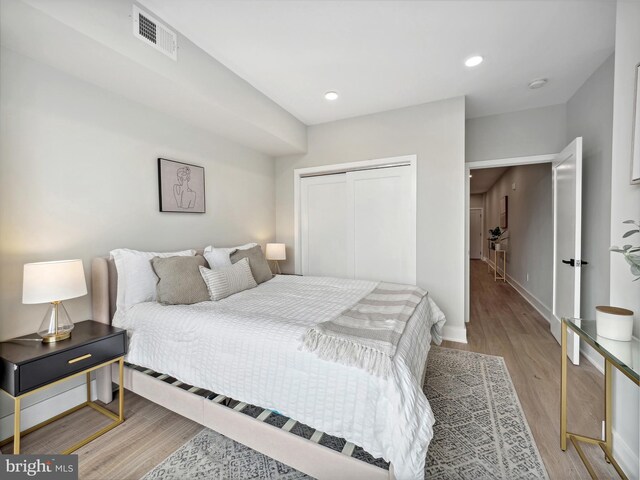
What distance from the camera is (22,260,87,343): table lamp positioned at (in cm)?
158

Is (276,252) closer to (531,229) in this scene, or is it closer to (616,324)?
(616,324)

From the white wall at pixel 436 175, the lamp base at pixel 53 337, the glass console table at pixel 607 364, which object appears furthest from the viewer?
the white wall at pixel 436 175

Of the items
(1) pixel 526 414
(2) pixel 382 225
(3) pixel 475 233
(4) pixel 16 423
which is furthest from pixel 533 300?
(3) pixel 475 233

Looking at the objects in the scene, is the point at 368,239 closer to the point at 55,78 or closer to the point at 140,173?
the point at 140,173

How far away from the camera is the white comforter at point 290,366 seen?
123cm

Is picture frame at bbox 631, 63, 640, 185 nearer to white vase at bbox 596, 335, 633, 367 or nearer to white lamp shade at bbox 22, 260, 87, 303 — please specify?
white vase at bbox 596, 335, 633, 367

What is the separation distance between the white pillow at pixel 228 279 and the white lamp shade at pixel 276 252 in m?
1.03

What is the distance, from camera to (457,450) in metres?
1.65

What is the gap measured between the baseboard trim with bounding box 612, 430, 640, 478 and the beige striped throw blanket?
1215 mm

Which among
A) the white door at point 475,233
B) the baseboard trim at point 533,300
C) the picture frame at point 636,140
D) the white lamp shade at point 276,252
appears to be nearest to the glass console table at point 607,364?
the picture frame at point 636,140

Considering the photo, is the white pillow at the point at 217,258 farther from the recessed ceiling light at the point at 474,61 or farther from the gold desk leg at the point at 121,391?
the recessed ceiling light at the point at 474,61

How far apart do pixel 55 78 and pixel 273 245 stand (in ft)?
8.47

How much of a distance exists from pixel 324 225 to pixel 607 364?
3031 mm

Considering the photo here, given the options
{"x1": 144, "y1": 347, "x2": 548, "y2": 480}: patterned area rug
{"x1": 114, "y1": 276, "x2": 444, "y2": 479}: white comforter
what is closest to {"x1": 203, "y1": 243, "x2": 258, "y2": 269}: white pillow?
{"x1": 114, "y1": 276, "x2": 444, "y2": 479}: white comforter
